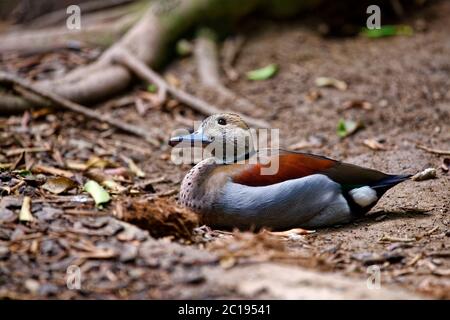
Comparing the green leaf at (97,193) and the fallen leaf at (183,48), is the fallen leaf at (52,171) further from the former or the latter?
the fallen leaf at (183,48)

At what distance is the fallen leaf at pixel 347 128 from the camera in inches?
256

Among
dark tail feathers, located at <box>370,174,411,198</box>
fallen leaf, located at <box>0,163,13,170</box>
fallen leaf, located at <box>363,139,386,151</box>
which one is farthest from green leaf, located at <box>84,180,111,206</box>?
fallen leaf, located at <box>363,139,386,151</box>

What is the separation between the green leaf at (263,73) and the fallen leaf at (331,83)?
571mm

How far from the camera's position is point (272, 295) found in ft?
10.5

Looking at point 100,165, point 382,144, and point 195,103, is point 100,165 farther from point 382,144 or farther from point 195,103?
point 382,144

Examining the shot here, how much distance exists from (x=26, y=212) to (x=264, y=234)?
1.40 m

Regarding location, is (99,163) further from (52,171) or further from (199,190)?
(199,190)

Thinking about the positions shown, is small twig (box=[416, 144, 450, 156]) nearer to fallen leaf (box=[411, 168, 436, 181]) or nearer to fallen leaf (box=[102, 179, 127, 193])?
fallen leaf (box=[411, 168, 436, 181])

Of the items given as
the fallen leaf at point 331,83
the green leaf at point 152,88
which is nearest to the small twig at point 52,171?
the green leaf at point 152,88

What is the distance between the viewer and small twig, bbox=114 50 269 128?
6.94 m

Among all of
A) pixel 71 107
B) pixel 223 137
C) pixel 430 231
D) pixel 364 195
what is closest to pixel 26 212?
pixel 223 137

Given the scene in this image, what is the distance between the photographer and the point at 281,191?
14.3 ft
